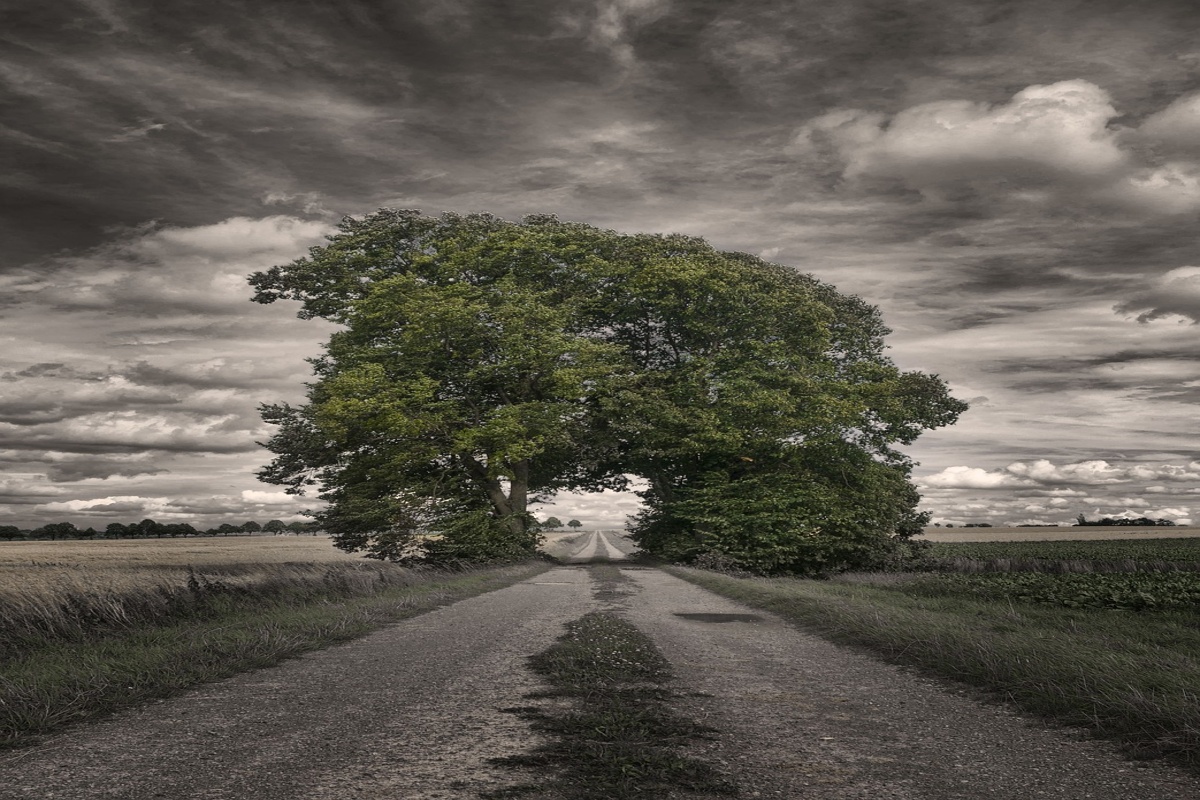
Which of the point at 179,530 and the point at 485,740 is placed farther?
the point at 179,530

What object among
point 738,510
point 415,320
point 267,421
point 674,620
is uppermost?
point 415,320

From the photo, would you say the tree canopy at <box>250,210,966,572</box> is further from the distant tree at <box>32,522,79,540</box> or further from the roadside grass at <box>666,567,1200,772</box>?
the distant tree at <box>32,522,79,540</box>

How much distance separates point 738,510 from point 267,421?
66.6 ft

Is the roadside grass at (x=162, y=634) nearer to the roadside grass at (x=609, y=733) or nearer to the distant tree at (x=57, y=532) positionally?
the roadside grass at (x=609, y=733)

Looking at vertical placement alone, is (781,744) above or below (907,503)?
below

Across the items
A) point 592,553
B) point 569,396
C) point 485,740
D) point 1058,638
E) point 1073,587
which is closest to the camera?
point 485,740

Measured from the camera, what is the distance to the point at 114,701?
24.7ft

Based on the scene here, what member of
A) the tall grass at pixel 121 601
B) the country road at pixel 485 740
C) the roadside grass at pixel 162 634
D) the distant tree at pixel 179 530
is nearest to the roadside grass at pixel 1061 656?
the country road at pixel 485 740

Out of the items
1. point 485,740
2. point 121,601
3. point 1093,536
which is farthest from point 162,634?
point 1093,536

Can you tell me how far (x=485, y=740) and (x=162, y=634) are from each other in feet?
26.4

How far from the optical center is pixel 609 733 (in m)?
6.41

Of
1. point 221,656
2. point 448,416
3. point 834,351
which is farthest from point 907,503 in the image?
point 221,656

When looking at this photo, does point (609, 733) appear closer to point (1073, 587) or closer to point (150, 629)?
point (150, 629)

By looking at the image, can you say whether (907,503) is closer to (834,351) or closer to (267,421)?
(834,351)
